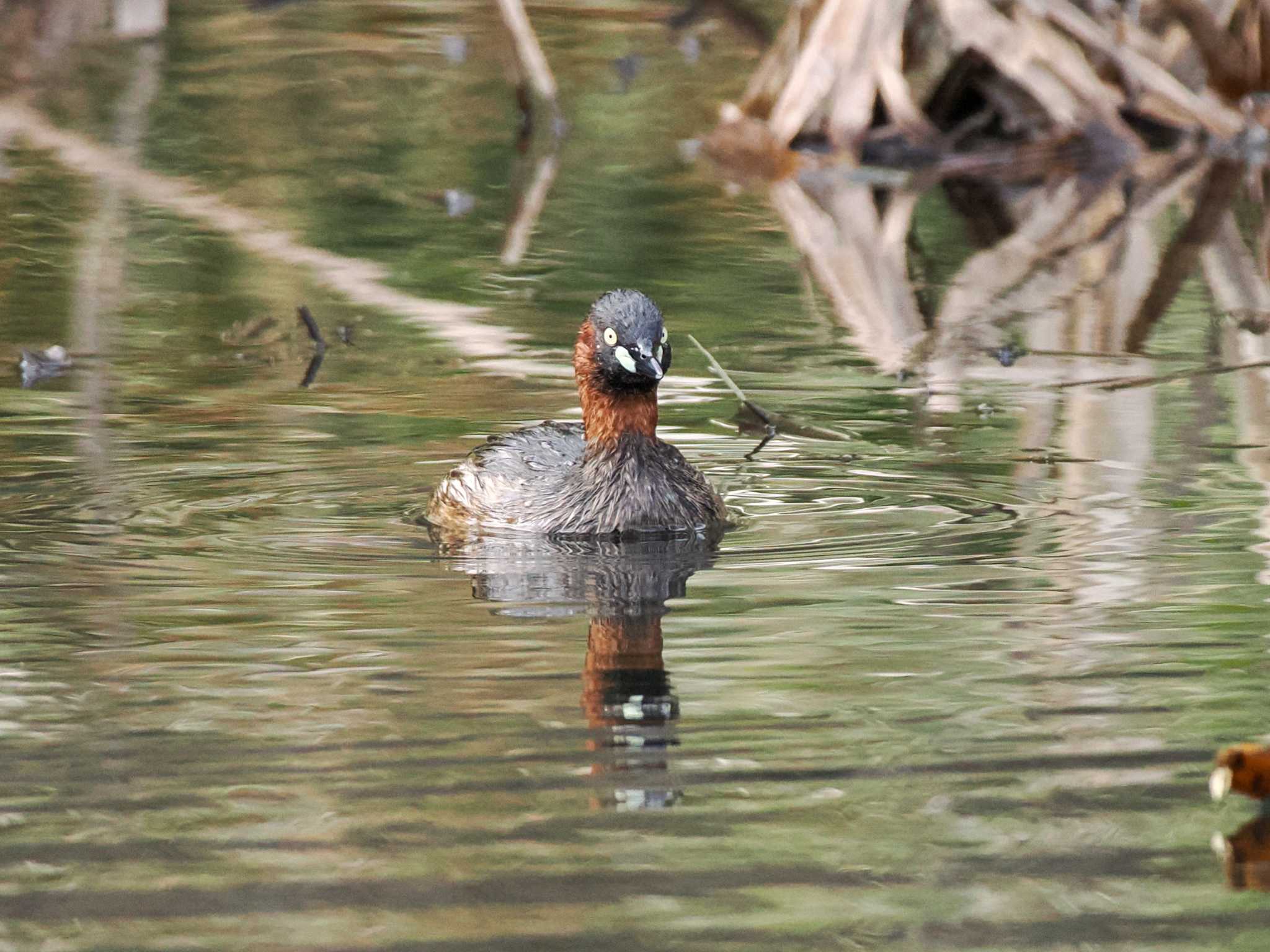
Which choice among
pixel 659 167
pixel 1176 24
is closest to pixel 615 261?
pixel 659 167

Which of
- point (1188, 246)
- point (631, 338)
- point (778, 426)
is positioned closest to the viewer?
point (631, 338)

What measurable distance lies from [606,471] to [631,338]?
0.44 m

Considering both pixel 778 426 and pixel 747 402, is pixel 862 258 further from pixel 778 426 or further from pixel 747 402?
pixel 747 402

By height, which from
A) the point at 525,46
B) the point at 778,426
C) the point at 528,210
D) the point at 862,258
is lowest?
the point at 778,426

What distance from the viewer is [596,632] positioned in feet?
20.9

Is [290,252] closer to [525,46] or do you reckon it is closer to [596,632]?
[525,46]

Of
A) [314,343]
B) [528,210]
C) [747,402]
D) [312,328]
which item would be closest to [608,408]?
[747,402]

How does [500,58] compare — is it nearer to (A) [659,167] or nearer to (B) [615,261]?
(A) [659,167]

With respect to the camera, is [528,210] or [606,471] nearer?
[606,471]

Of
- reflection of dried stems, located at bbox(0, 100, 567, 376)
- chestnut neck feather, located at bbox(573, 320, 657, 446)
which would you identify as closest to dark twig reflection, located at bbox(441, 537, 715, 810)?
chestnut neck feather, located at bbox(573, 320, 657, 446)

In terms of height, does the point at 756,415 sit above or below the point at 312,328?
below

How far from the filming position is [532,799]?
15.9 ft

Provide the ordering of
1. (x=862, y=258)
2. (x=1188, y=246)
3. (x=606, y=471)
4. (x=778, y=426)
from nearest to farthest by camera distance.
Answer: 1. (x=606, y=471)
2. (x=778, y=426)
3. (x=862, y=258)
4. (x=1188, y=246)

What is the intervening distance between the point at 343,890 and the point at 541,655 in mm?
1803
